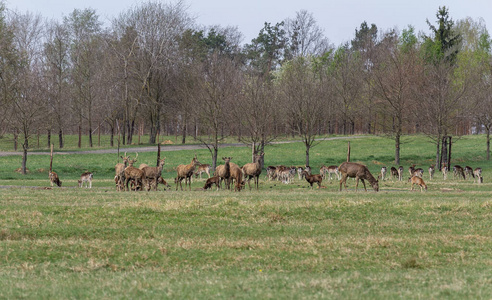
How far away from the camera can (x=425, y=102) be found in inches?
2034

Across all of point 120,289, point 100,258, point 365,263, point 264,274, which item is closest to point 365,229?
point 365,263

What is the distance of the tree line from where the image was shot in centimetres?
4791

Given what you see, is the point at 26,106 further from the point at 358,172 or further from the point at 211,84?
the point at 358,172

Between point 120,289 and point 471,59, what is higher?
point 471,59

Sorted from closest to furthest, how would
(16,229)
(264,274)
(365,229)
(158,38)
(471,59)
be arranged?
(264,274), (16,229), (365,229), (158,38), (471,59)

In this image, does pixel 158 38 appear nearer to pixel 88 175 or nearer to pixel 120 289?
pixel 88 175

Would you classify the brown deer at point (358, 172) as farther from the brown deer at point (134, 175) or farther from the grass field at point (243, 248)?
the brown deer at point (134, 175)

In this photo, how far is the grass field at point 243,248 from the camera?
30.8 ft

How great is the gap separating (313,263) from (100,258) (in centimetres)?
468

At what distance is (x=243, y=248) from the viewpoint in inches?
527

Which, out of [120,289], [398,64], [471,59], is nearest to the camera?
[120,289]

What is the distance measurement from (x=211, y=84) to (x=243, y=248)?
3395 cm

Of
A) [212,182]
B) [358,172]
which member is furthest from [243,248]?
[212,182]

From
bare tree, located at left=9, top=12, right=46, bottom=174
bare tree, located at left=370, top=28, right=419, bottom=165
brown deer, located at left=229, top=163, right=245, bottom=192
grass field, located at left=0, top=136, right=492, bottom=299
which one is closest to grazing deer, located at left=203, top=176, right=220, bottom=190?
brown deer, located at left=229, top=163, right=245, bottom=192
